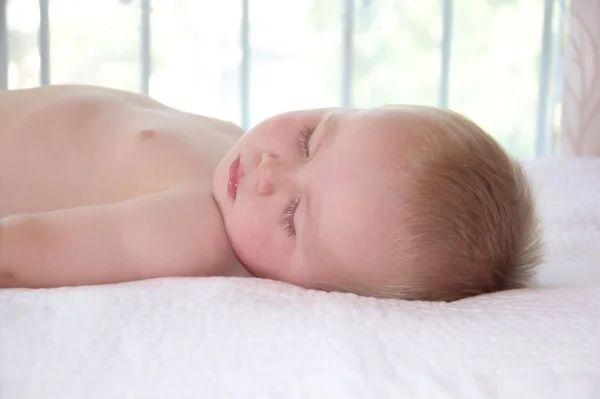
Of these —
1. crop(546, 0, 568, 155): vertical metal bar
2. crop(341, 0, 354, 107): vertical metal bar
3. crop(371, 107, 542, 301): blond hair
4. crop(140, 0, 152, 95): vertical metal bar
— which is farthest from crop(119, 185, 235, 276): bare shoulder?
crop(546, 0, 568, 155): vertical metal bar

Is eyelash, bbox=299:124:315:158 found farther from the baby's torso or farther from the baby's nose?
the baby's torso

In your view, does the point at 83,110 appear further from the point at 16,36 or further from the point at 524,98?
the point at 524,98

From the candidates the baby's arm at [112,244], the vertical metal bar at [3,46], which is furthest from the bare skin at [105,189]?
the vertical metal bar at [3,46]

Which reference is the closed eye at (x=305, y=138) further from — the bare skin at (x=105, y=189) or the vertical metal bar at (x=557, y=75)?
the vertical metal bar at (x=557, y=75)

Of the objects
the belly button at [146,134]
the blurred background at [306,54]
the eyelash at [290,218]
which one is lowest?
the eyelash at [290,218]

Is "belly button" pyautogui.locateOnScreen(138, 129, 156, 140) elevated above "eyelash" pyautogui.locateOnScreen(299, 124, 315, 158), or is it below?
below

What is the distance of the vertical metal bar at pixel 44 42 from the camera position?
2096 mm

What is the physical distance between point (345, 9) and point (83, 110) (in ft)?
4.38

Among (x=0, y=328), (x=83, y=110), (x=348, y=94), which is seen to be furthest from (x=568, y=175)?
(x=0, y=328)

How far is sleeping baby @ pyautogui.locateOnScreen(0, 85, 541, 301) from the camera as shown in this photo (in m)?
0.81

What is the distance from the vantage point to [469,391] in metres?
0.49

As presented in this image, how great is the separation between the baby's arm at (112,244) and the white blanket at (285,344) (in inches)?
3.6

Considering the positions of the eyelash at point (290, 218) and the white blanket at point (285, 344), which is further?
the eyelash at point (290, 218)

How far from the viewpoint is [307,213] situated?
88 centimetres
